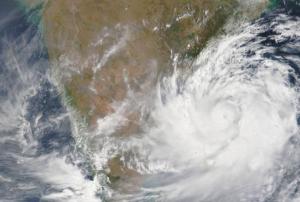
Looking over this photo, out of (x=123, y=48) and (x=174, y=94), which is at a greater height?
(x=123, y=48)

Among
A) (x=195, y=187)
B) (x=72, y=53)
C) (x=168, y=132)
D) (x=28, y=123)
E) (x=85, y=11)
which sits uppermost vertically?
(x=85, y=11)

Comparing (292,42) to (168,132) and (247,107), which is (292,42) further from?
(168,132)

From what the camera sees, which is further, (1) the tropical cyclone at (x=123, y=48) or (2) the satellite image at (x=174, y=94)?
(1) the tropical cyclone at (x=123, y=48)

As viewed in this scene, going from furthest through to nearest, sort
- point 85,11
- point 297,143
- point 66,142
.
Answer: point 66,142 → point 85,11 → point 297,143

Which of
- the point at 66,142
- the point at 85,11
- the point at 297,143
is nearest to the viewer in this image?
the point at 297,143

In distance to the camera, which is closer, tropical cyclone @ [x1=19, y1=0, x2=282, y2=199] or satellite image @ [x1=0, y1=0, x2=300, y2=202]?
satellite image @ [x1=0, y1=0, x2=300, y2=202]

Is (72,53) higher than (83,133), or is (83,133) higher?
(72,53)

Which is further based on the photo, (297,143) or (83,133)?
(83,133)

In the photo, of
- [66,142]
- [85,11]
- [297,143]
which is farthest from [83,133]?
[297,143]
